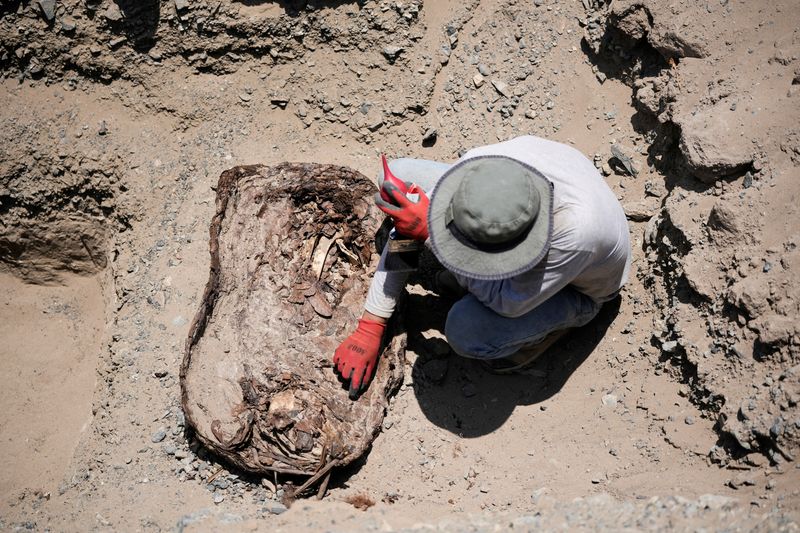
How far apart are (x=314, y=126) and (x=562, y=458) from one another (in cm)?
243

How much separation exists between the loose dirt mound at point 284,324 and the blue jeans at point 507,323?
38cm

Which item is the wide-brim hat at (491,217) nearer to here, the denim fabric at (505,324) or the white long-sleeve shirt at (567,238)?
the white long-sleeve shirt at (567,238)

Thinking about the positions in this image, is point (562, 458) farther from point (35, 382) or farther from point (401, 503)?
point (35, 382)

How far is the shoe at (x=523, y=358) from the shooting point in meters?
3.20

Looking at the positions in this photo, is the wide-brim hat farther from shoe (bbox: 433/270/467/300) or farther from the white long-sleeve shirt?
shoe (bbox: 433/270/467/300)

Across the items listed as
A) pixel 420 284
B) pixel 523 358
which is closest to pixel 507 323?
pixel 523 358

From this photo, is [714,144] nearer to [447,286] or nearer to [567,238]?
[567,238]

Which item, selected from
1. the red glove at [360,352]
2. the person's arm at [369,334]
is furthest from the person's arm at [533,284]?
the red glove at [360,352]

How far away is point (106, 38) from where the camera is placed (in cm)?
402

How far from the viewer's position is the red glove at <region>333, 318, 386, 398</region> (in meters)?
3.11

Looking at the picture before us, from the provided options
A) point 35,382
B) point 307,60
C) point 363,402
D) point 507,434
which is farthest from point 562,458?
point 35,382

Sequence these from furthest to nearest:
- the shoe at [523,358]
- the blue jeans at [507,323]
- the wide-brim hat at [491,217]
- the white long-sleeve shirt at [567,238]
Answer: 1. the shoe at [523,358]
2. the blue jeans at [507,323]
3. the white long-sleeve shirt at [567,238]
4. the wide-brim hat at [491,217]

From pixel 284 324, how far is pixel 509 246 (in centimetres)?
150

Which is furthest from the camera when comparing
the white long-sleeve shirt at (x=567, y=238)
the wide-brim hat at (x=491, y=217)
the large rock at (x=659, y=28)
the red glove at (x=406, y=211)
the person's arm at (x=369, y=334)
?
the large rock at (x=659, y=28)
